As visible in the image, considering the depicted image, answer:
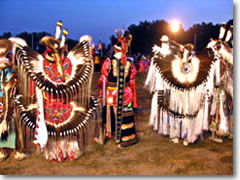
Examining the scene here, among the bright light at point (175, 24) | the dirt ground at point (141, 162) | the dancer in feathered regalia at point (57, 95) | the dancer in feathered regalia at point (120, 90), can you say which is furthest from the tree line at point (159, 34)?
the dirt ground at point (141, 162)

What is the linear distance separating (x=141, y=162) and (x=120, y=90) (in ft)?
2.95

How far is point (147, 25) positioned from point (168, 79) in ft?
2.92

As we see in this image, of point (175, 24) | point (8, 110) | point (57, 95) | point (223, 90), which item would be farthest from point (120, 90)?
Answer: point (223, 90)

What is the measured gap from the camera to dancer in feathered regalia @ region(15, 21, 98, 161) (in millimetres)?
2770

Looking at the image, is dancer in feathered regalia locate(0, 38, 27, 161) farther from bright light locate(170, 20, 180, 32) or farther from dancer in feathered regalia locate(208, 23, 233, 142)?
dancer in feathered regalia locate(208, 23, 233, 142)

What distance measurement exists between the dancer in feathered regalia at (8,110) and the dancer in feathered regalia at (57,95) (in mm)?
119

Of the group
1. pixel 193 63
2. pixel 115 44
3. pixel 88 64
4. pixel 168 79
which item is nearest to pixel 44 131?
pixel 88 64

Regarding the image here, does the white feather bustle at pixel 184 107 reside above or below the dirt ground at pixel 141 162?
above

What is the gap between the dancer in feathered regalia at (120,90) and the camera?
3178 millimetres

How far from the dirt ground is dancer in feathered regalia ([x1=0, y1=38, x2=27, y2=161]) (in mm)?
180

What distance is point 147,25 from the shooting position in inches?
146

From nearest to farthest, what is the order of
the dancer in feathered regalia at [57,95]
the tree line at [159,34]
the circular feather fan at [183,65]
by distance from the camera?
the dancer in feathered regalia at [57,95]
the tree line at [159,34]
the circular feather fan at [183,65]

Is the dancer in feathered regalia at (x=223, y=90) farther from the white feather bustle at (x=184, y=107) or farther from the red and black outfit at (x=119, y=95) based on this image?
the red and black outfit at (x=119, y=95)

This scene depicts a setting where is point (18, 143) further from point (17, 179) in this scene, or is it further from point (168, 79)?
point (168, 79)
